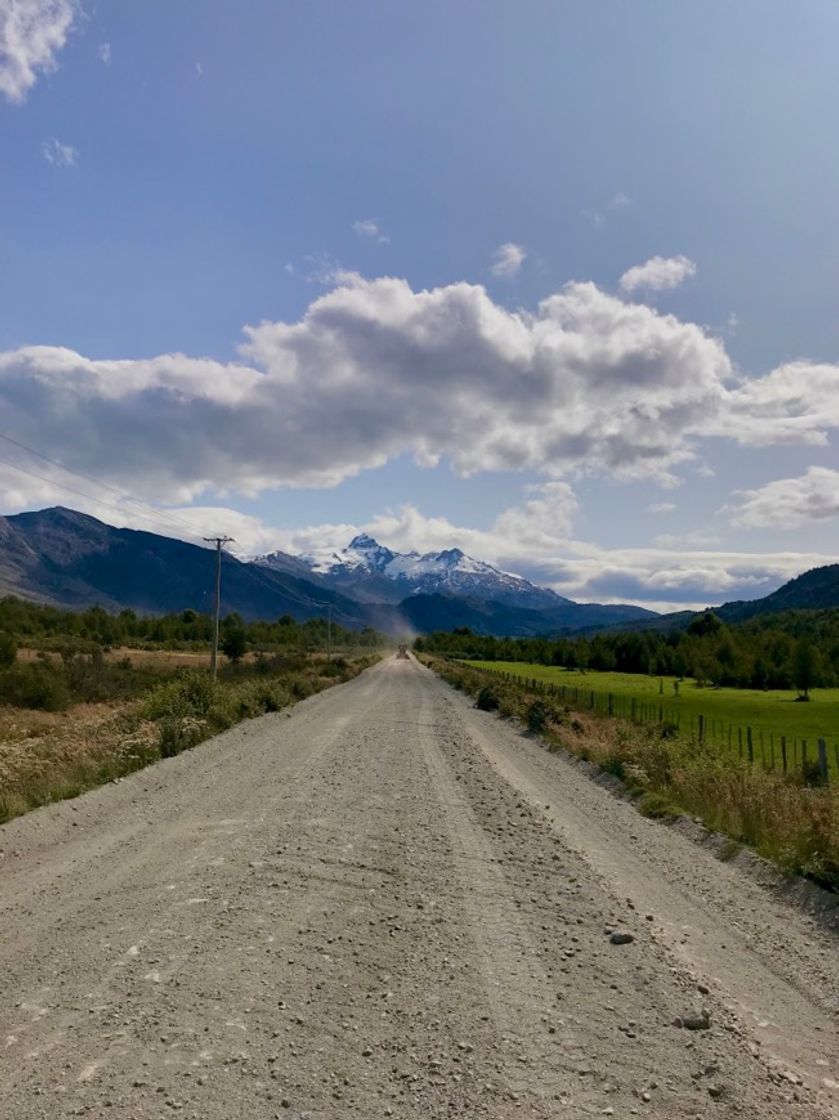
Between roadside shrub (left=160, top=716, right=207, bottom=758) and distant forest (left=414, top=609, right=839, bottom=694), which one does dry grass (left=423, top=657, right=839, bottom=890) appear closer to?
roadside shrub (left=160, top=716, right=207, bottom=758)

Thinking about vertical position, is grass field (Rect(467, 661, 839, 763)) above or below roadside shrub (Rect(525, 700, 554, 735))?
below

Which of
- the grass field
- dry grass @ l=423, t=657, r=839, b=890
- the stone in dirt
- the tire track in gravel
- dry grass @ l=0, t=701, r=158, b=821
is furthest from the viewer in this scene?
the grass field

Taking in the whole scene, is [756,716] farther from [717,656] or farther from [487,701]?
[717,656]

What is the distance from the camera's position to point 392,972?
6469 millimetres

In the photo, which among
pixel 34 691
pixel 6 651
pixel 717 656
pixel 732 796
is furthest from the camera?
pixel 717 656

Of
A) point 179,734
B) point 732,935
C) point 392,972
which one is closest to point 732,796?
point 732,935

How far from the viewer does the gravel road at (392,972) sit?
15.3 feet

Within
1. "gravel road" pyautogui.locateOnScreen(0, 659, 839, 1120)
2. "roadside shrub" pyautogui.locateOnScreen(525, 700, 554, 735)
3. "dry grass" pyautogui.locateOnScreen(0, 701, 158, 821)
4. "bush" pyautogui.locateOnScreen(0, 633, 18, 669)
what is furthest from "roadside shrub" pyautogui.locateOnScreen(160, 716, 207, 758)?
"bush" pyautogui.locateOnScreen(0, 633, 18, 669)

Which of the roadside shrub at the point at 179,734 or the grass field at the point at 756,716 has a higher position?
the roadside shrub at the point at 179,734

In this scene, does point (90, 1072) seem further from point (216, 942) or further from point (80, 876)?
point (80, 876)

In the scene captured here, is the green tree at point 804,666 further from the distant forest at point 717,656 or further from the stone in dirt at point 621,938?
the stone in dirt at point 621,938

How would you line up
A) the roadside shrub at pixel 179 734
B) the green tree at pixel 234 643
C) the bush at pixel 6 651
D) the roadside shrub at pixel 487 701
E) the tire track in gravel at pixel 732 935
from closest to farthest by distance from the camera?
the tire track in gravel at pixel 732 935
the roadside shrub at pixel 179 734
the roadside shrub at pixel 487 701
the bush at pixel 6 651
the green tree at pixel 234 643

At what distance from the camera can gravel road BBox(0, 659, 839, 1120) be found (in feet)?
15.3

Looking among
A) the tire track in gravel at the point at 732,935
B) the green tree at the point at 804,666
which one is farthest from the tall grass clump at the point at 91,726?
the green tree at the point at 804,666
